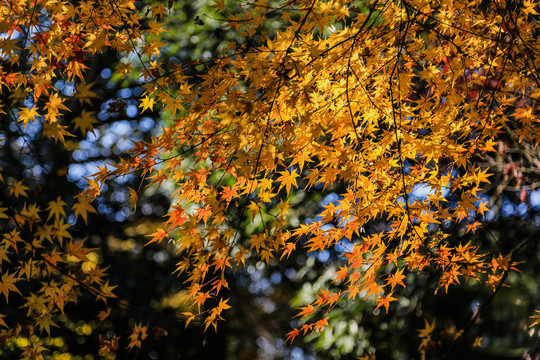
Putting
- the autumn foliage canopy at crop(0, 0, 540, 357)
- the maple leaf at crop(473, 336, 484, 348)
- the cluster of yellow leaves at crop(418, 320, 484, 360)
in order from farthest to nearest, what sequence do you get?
the maple leaf at crop(473, 336, 484, 348), the cluster of yellow leaves at crop(418, 320, 484, 360), the autumn foliage canopy at crop(0, 0, 540, 357)

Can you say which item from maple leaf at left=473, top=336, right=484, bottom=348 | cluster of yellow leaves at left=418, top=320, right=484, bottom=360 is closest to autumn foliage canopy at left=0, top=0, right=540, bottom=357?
cluster of yellow leaves at left=418, top=320, right=484, bottom=360

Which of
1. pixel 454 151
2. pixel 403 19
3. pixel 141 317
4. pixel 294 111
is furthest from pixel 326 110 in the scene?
pixel 141 317

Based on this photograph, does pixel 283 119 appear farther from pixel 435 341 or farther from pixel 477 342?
pixel 477 342

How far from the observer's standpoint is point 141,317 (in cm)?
520

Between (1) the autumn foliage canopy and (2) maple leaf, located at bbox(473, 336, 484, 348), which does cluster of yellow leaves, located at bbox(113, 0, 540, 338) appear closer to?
(1) the autumn foliage canopy

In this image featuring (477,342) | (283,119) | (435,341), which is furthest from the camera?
(435,341)

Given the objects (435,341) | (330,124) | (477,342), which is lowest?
(435,341)

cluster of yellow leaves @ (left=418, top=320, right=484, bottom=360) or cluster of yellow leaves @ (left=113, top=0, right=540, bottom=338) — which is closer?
cluster of yellow leaves @ (left=113, top=0, right=540, bottom=338)

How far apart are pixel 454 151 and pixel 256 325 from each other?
537 centimetres

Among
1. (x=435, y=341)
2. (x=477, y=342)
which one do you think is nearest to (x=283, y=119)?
(x=435, y=341)

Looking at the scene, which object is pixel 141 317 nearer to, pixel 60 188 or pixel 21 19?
pixel 60 188

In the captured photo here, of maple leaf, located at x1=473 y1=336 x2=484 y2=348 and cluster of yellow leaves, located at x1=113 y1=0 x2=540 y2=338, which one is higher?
cluster of yellow leaves, located at x1=113 y1=0 x2=540 y2=338

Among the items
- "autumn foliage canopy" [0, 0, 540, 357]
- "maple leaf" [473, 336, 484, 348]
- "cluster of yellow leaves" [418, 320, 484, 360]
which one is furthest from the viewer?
"maple leaf" [473, 336, 484, 348]

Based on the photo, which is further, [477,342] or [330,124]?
[477,342]
